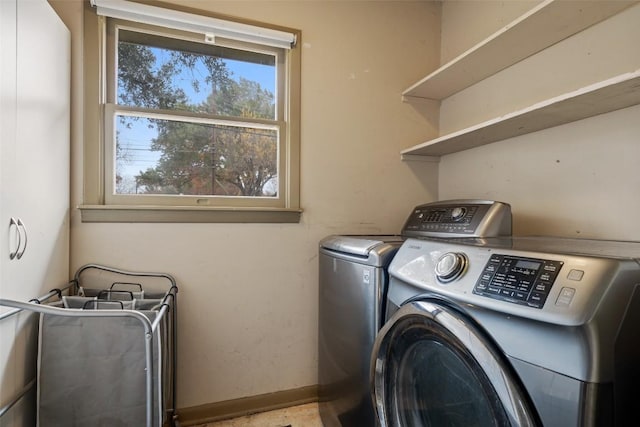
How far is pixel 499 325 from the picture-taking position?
661 mm

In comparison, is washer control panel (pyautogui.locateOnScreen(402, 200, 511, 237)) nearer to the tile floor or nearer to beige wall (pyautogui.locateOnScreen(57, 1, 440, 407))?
beige wall (pyautogui.locateOnScreen(57, 1, 440, 407))

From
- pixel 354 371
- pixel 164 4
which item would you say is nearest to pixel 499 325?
pixel 354 371

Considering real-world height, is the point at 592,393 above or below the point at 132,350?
above

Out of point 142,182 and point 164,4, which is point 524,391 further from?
point 164,4

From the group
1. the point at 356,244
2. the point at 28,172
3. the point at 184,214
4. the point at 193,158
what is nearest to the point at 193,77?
the point at 193,158

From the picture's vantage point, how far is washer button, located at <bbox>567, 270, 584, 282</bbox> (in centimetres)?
57

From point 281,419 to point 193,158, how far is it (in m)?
1.45

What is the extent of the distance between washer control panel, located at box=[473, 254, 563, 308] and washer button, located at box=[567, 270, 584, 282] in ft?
0.08

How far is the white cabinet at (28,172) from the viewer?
3.17ft

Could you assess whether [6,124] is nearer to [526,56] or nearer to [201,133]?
[201,133]

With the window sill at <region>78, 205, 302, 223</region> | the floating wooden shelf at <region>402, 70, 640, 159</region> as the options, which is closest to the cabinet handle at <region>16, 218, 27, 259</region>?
the window sill at <region>78, 205, 302, 223</region>

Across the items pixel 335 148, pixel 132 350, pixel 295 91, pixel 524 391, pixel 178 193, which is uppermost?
pixel 295 91

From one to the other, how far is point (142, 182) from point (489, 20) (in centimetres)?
203

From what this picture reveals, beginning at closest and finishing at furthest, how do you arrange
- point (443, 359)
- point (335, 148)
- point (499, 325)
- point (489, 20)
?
point (499, 325) → point (443, 359) → point (489, 20) → point (335, 148)
